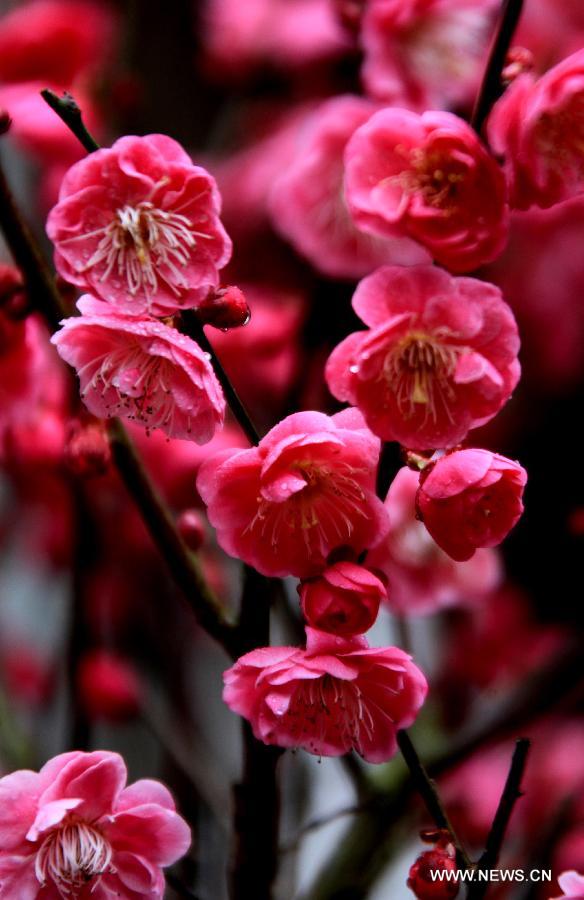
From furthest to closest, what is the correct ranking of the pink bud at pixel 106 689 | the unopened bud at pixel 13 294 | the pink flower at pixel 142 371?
the pink bud at pixel 106 689 → the unopened bud at pixel 13 294 → the pink flower at pixel 142 371

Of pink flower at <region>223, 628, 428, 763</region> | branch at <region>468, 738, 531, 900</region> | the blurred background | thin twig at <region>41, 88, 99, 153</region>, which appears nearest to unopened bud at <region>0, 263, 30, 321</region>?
the blurred background

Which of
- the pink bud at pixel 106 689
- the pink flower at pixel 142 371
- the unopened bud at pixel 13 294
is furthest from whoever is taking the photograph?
the pink bud at pixel 106 689

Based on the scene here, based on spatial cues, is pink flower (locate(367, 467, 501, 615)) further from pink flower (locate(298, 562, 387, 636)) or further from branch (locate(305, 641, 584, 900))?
pink flower (locate(298, 562, 387, 636))

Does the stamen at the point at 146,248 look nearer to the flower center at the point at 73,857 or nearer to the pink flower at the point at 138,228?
the pink flower at the point at 138,228

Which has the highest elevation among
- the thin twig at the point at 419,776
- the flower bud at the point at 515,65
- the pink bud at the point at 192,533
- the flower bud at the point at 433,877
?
the flower bud at the point at 515,65

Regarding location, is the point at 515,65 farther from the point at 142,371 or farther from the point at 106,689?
the point at 106,689

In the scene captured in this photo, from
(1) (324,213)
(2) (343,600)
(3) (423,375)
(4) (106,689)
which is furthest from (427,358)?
(4) (106,689)

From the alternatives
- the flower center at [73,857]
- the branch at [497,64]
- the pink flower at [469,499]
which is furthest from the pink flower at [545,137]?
the flower center at [73,857]
